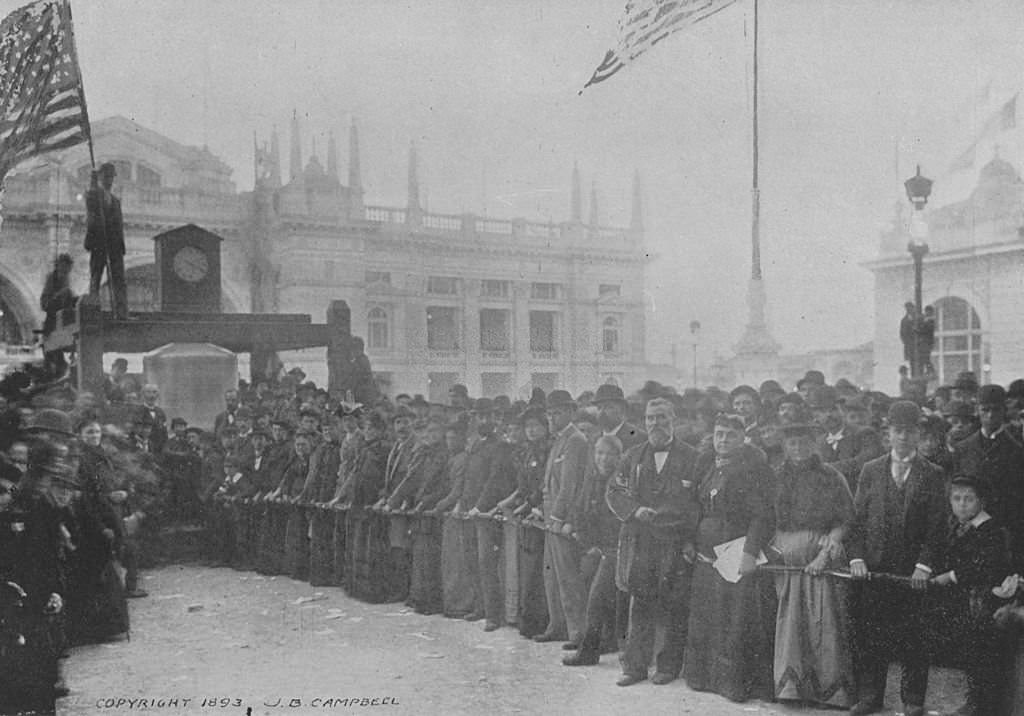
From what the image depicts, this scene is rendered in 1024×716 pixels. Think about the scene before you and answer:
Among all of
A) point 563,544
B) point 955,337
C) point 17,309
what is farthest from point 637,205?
point 17,309

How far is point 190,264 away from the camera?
10.4 m

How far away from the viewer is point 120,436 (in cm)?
923

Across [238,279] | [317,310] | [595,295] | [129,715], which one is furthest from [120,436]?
[595,295]

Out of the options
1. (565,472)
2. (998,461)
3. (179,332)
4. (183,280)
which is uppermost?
(183,280)

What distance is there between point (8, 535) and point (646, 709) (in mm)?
3401

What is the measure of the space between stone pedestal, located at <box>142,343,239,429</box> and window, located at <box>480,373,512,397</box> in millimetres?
5226

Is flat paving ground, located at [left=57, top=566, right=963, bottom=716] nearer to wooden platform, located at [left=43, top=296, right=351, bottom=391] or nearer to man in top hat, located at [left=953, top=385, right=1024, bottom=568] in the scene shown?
man in top hat, located at [left=953, top=385, right=1024, bottom=568]

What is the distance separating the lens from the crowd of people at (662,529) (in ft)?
16.3

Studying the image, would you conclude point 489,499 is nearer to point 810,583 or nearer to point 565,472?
point 565,472

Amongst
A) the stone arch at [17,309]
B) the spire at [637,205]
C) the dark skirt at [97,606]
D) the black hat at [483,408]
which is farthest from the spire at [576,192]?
the stone arch at [17,309]

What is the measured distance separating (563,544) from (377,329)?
1204 centimetres

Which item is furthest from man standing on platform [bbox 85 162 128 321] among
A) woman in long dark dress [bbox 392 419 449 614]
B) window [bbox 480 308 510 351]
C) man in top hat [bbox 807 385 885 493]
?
window [bbox 480 308 510 351]

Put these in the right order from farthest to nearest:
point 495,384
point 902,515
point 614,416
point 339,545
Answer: point 495,384
point 339,545
point 614,416
point 902,515

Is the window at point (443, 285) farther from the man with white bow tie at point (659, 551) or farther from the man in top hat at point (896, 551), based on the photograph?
the man in top hat at point (896, 551)
